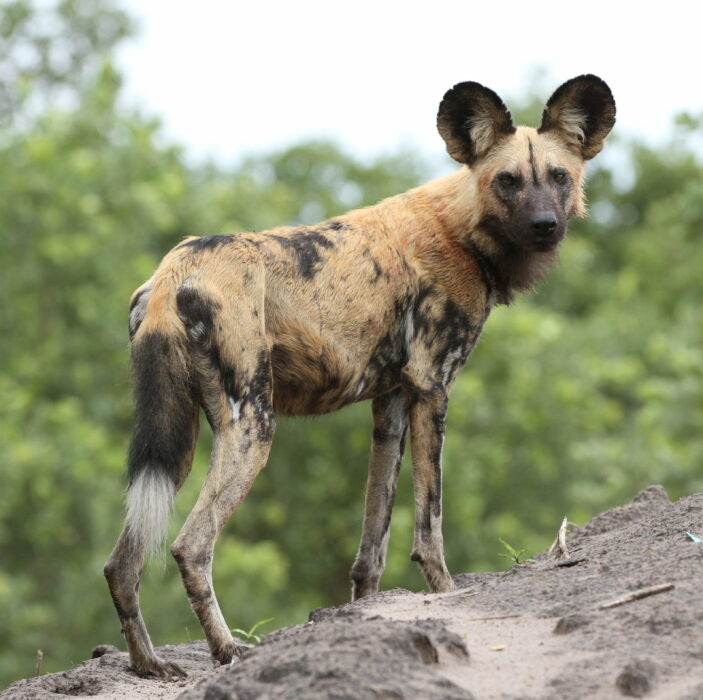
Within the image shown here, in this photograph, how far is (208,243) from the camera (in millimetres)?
6039

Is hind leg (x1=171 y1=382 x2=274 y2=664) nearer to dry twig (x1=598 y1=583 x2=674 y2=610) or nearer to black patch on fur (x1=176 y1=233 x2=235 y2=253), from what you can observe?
black patch on fur (x1=176 y1=233 x2=235 y2=253)

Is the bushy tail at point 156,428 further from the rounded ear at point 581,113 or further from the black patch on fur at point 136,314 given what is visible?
the rounded ear at point 581,113

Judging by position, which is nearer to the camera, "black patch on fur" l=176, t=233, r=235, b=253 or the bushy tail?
the bushy tail

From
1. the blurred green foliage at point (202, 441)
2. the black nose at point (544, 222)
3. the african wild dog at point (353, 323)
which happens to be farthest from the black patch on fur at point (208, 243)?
the blurred green foliage at point (202, 441)

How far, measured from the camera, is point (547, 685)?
13.3ft

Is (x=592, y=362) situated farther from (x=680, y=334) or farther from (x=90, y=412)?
(x=90, y=412)

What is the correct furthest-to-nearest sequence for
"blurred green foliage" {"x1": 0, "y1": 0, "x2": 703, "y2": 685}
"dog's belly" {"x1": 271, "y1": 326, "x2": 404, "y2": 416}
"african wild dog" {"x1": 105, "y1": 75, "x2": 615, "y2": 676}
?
"blurred green foliage" {"x1": 0, "y1": 0, "x2": 703, "y2": 685} → "dog's belly" {"x1": 271, "y1": 326, "x2": 404, "y2": 416} → "african wild dog" {"x1": 105, "y1": 75, "x2": 615, "y2": 676}

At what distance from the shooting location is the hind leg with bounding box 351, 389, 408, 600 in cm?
685

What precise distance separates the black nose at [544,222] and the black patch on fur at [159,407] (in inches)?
80.0

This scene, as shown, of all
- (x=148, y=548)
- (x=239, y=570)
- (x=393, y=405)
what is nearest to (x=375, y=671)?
(x=148, y=548)

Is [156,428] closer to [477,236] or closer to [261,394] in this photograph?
[261,394]

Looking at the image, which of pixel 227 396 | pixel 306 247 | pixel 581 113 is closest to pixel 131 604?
pixel 227 396

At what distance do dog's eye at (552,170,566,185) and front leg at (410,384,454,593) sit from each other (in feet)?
Result: 4.24

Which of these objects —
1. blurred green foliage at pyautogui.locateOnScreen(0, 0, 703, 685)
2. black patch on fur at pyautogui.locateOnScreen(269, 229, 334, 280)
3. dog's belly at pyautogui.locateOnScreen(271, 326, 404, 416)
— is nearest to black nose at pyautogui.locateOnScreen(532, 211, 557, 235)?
dog's belly at pyautogui.locateOnScreen(271, 326, 404, 416)
